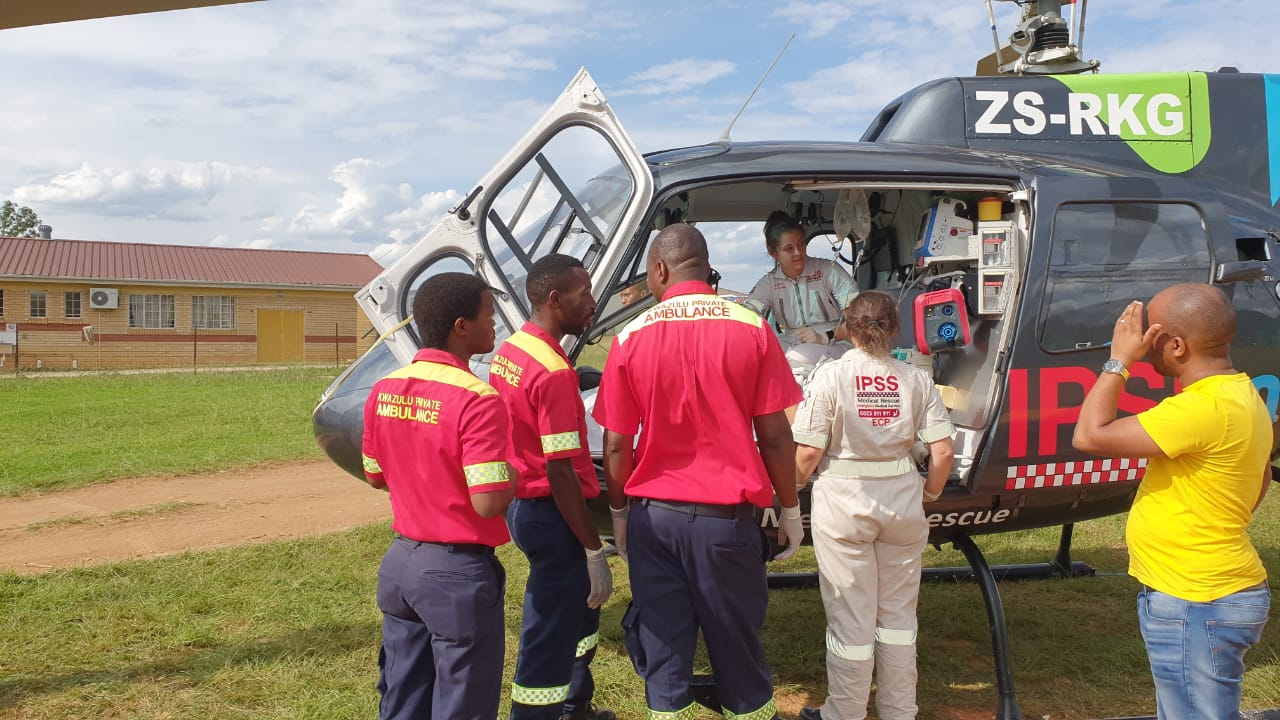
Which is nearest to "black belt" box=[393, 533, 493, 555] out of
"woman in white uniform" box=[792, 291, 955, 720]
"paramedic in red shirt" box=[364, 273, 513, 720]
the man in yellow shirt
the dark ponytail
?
"paramedic in red shirt" box=[364, 273, 513, 720]

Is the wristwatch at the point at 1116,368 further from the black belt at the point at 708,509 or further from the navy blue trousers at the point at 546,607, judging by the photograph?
the navy blue trousers at the point at 546,607

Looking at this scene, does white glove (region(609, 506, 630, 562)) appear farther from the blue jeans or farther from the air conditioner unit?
the air conditioner unit

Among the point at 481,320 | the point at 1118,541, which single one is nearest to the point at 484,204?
the point at 481,320

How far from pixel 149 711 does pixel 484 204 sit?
269 cm

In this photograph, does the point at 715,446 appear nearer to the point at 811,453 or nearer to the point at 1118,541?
the point at 811,453

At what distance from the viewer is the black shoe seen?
4000 mm

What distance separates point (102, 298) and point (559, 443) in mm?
29551

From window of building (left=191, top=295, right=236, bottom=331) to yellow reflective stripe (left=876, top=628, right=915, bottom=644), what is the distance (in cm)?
2957

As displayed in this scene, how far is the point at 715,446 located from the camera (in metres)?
3.05

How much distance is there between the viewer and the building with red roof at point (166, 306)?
90.4 feet

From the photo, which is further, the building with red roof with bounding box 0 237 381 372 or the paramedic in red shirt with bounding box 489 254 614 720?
the building with red roof with bounding box 0 237 381 372

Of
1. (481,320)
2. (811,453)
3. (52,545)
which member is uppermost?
(481,320)

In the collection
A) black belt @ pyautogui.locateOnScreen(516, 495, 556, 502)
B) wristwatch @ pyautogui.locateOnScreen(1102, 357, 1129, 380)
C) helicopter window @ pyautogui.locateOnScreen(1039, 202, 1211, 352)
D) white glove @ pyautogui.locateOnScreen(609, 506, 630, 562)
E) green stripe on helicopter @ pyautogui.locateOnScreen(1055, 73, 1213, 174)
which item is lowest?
white glove @ pyautogui.locateOnScreen(609, 506, 630, 562)

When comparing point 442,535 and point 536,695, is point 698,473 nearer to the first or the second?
point 442,535
